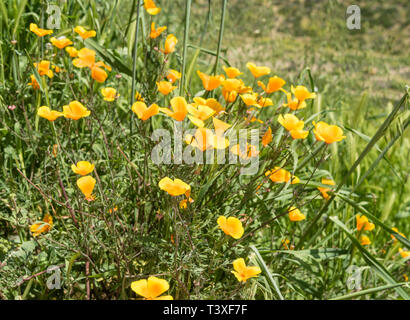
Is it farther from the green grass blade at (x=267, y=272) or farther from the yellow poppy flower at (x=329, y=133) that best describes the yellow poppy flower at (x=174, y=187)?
the yellow poppy flower at (x=329, y=133)

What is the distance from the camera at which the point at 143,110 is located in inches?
Answer: 40.8

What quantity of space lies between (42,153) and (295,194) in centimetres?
82

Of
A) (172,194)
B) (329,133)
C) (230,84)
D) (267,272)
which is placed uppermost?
(230,84)

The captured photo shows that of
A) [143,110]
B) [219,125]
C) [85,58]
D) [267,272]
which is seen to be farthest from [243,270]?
[85,58]

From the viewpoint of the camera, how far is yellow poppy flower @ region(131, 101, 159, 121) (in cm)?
100

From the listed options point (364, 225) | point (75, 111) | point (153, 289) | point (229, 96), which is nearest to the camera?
point (153, 289)

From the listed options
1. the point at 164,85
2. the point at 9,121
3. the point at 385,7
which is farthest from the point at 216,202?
the point at 385,7

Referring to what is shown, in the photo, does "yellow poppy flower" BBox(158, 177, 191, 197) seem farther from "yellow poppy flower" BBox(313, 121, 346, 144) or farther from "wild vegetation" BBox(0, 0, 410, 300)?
"yellow poppy flower" BBox(313, 121, 346, 144)

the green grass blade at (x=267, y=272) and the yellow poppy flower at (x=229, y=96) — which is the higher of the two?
the yellow poppy flower at (x=229, y=96)

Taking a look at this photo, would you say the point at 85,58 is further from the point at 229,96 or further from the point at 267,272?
the point at 267,272

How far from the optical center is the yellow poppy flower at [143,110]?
1003mm

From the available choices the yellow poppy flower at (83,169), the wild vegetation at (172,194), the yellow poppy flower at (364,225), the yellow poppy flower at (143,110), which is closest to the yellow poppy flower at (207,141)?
the wild vegetation at (172,194)

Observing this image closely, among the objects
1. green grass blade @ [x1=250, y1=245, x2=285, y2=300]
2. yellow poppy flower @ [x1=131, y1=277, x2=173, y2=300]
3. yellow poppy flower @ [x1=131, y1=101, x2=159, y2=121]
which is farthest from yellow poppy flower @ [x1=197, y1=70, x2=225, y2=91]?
yellow poppy flower @ [x1=131, y1=277, x2=173, y2=300]

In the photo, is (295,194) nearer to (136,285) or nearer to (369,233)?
(136,285)
